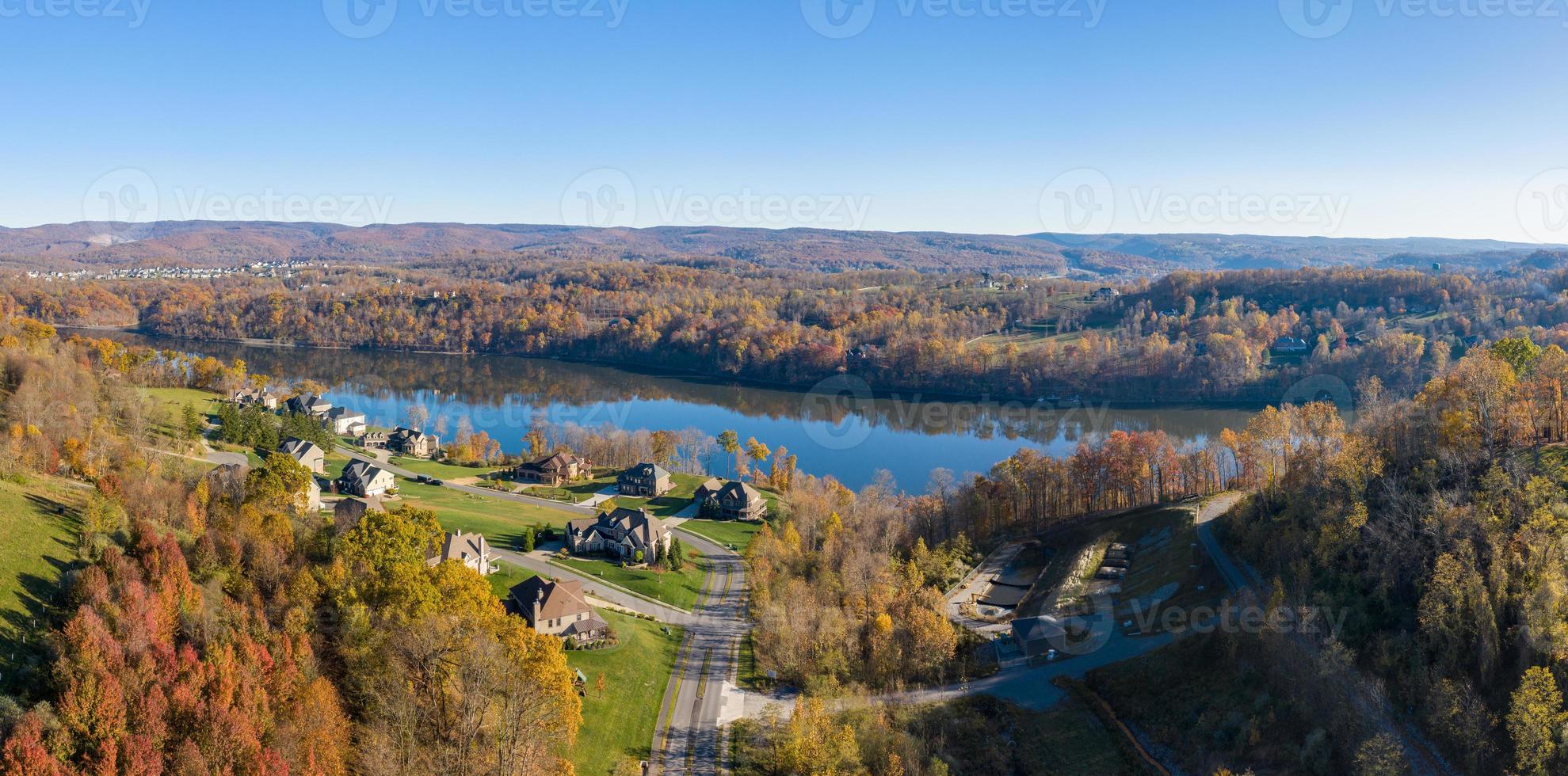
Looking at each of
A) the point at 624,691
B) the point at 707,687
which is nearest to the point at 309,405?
the point at 624,691

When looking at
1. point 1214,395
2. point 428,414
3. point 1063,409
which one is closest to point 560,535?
point 428,414

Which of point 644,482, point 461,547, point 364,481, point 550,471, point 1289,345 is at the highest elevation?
point 1289,345

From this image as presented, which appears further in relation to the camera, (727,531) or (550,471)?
(550,471)

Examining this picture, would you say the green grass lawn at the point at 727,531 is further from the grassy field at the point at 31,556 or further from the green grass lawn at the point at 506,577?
the grassy field at the point at 31,556

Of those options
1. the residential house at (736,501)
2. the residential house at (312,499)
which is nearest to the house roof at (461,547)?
the residential house at (312,499)

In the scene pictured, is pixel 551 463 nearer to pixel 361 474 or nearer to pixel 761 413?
pixel 361 474

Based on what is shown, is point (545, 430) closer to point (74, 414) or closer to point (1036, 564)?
point (74, 414)
